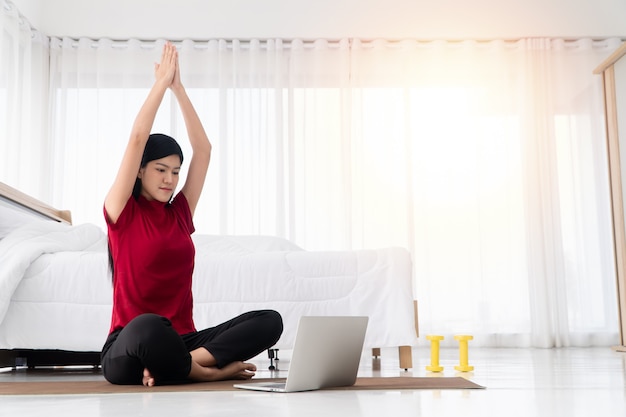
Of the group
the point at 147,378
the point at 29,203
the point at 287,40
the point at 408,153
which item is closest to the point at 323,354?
the point at 147,378

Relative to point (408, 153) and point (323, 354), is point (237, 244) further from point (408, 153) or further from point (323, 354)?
point (323, 354)

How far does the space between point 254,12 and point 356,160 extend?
1.32 meters

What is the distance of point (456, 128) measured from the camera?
5.26 meters

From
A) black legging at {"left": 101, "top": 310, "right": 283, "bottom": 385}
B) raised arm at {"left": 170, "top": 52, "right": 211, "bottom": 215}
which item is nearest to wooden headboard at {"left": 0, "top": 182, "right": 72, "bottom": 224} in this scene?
raised arm at {"left": 170, "top": 52, "right": 211, "bottom": 215}

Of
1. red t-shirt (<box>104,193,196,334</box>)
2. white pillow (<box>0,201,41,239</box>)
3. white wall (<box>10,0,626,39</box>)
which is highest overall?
white wall (<box>10,0,626,39</box>)

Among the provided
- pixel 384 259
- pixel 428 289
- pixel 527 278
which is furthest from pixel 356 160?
pixel 384 259

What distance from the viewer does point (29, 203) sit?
12.6ft

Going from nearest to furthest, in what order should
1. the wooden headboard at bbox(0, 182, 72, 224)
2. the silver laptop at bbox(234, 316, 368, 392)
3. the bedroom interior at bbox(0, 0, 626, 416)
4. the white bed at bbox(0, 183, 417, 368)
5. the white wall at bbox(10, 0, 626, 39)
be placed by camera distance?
1. the silver laptop at bbox(234, 316, 368, 392)
2. the white bed at bbox(0, 183, 417, 368)
3. the wooden headboard at bbox(0, 182, 72, 224)
4. the bedroom interior at bbox(0, 0, 626, 416)
5. the white wall at bbox(10, 0, 626, 39)

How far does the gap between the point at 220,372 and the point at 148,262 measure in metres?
0.38

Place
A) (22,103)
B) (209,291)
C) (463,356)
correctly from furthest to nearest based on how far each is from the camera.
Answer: (22,103) → (209,291) → (463,356)

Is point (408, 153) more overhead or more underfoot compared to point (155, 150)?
more overhead

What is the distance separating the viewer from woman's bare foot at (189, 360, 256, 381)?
2008 mm

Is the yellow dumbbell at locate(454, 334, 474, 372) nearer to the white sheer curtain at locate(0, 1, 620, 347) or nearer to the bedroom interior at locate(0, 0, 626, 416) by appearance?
the bedroom interior at locate(0, 0, 626, 416)

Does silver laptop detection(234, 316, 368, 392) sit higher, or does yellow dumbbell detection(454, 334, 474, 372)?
silver laptop detection(234, 316, 368, 392)
